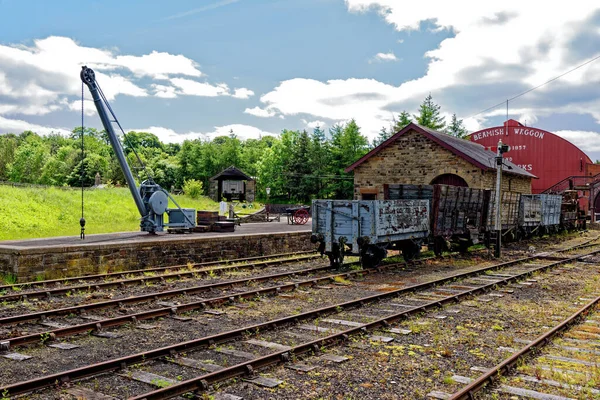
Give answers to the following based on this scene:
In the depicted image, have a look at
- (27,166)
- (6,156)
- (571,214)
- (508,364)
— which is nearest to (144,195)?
(508,364)

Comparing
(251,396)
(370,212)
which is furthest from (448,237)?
(251,396)

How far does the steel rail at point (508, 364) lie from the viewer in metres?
5.29

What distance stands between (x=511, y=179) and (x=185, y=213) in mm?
18294

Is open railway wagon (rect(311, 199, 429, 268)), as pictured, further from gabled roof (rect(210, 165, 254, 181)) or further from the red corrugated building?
gabled roof (rect(210, 165, 254, 181))

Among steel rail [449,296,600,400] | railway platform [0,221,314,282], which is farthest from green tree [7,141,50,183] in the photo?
steel rail [449,296,600,400]

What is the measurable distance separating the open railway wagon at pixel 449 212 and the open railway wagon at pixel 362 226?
1447mm

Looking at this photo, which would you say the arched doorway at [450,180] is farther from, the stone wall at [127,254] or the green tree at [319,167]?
the green tree at [319,167]

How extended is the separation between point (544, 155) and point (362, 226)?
103 ft

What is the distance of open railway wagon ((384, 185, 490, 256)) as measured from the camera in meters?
16.6

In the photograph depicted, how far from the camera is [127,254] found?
594 inches

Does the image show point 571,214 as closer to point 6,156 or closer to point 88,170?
point 88,170

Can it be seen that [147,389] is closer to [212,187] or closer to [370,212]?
[370,212]

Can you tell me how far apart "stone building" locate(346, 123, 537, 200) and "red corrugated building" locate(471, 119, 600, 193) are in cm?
1265

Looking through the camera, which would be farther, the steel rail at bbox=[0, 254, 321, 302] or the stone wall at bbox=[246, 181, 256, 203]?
the stone wall at bbox=[246, 181, 256, 203]
